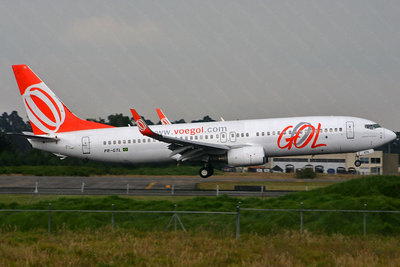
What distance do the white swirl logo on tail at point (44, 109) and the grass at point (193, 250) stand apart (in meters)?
21.7

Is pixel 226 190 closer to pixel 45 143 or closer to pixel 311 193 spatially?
Answer: pixel 311 193

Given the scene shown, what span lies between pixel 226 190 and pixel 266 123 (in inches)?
234

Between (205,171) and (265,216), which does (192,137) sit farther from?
(265,216)

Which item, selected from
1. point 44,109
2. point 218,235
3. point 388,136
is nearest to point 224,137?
point 388,136

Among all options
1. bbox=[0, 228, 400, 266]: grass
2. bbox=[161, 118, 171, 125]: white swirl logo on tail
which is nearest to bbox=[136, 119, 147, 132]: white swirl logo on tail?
bbox=[161, 118, 171, 125]: white swirl logo on tail

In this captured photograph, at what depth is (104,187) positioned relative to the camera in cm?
3838

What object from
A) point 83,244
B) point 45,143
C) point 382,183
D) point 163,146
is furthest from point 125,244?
point 45,143

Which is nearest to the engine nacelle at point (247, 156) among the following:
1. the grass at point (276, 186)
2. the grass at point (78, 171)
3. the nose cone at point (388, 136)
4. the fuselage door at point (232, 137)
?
the fuselage door at point (232, 137)

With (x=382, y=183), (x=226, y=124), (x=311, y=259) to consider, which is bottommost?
(x=311, y=259)

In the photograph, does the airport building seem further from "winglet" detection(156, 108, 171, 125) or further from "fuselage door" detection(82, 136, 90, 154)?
"fuselage door" detection(82, 136, 90, 154)

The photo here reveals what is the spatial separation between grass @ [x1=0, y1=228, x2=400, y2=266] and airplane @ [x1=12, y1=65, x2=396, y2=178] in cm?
1601

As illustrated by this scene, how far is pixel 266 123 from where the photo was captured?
123 ft

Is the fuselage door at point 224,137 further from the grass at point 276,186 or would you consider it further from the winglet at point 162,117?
the winglet at point 162,117

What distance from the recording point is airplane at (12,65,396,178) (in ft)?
119
